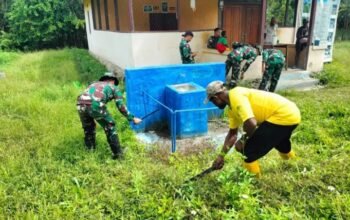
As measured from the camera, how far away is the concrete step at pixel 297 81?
8.35 meters

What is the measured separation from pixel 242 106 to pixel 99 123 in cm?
209

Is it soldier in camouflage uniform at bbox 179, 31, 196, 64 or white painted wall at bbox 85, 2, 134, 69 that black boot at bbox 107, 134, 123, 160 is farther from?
white painted wall at bbox 85, 2, 134, 69

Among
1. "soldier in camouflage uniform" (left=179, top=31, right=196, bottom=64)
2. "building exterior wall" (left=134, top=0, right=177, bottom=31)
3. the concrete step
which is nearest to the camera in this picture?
"soldier in camouflage uniform" (left=179, top=31, right=196, bottom=64)

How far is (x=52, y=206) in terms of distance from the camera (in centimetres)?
307

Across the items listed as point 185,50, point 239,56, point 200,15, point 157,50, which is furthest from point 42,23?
point 239,56

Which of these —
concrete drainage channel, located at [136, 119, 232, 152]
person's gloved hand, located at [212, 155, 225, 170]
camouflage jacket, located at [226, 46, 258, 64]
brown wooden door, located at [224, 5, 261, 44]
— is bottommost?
concrete drainage channel, located at [136, 119, 232, 152]

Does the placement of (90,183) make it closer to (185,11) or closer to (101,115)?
(101,115)

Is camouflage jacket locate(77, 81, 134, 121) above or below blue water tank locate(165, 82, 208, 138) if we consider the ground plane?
above

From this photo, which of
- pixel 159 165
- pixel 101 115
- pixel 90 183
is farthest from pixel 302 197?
pixel 101 115

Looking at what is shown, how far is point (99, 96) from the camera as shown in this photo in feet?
12.9

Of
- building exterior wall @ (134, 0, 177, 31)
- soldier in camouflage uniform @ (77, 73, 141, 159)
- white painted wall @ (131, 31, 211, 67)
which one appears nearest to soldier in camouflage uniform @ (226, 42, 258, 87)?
white painted wall @ (131, 31, 211, 67)

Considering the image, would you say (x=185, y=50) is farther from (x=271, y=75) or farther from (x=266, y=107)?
(x=266, y=107)

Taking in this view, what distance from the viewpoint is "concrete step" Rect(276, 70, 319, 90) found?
8352 millimetres

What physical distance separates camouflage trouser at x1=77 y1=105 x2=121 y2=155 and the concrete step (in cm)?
539
